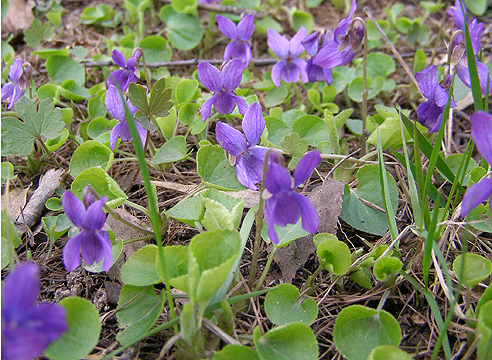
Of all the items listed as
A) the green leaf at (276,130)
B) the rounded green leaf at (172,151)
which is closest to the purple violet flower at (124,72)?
the rounded green leaf at (172,151)

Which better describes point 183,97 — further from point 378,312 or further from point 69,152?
point 378,312

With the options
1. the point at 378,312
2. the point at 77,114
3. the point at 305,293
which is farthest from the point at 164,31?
the point at 378,312

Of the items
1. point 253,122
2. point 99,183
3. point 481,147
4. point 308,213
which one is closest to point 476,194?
point 481,147

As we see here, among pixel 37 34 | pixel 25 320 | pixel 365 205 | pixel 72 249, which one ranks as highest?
pixel 37 34

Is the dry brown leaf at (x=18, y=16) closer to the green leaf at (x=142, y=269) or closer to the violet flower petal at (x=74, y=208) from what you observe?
the violet flower petal at (x=74, y=208)

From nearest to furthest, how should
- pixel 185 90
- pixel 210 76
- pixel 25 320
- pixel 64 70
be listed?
pixel 25 320
pixel 210 76
pixel 185 90
pixel 64 70

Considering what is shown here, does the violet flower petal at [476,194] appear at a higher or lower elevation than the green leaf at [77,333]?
higher

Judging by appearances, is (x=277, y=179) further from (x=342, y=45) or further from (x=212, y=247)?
(x=342, y=45)
